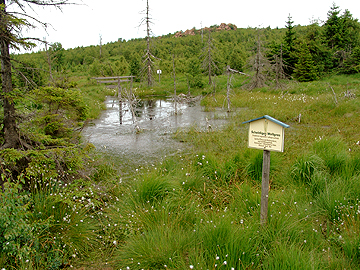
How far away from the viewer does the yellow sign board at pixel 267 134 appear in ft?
12.8

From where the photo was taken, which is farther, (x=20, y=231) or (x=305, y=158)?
(x=305, y=158)

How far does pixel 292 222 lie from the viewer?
13.2 feet

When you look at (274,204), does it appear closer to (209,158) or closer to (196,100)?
(209,158)

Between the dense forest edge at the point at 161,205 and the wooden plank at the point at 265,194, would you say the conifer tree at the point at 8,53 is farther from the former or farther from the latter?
the wooden plank at the point at 265,194

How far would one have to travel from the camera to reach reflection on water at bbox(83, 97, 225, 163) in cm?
970

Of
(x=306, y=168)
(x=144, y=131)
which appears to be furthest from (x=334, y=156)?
(x=144, y=131)

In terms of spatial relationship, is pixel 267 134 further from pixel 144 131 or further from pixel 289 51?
pixel 289 51

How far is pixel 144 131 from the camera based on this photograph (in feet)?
41.8

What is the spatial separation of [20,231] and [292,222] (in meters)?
3.65

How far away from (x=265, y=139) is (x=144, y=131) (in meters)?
9.14

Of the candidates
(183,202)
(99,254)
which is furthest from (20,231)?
(183,202)

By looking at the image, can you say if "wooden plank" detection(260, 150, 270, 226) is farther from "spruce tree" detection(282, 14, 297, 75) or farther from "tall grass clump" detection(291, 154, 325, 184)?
"spruce tree" detection(282, 14, 297, 75)

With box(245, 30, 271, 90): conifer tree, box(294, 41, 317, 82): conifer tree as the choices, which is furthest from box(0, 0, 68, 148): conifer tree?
box(294, 41, 317, 82): conifer tree

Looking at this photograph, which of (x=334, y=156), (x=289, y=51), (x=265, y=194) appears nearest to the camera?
(x=265, y=194)
